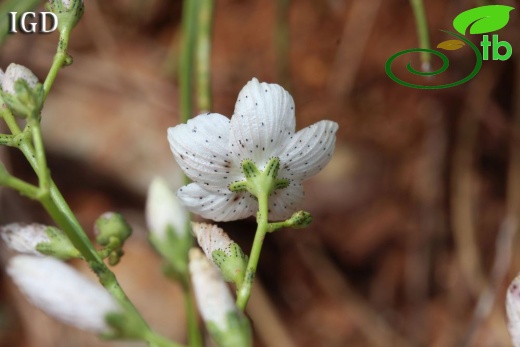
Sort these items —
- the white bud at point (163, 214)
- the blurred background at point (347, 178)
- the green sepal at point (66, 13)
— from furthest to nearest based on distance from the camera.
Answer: the blurred background at point (347, 178), the green sepal at point (66, 13), the white bud at point (163, 214)

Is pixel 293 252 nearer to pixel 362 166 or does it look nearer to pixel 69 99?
pixel 362 166

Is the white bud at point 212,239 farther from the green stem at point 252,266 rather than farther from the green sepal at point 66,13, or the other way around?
the green sepal at point 66,13

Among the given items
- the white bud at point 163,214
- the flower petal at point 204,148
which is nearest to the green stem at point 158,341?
the white bud at point 163,214

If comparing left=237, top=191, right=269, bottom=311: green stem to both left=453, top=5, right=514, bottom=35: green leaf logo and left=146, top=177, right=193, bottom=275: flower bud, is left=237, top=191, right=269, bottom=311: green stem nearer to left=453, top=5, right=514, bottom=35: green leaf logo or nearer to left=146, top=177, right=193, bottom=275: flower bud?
left=146, top=177, right=193, bottom=275: flower bud

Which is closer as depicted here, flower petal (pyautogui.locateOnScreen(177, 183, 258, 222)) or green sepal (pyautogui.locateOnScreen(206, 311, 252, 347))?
green sepal (pyautogui.locateOnScreen(206, 311, 252, 347))

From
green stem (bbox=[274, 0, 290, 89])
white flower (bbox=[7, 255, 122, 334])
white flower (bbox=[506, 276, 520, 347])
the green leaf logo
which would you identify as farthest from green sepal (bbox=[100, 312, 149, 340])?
green stem (bbox=[274, 0, 290, 89])

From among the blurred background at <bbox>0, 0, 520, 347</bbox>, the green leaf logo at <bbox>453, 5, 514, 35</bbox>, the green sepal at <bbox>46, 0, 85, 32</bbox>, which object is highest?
the green leaf logo at <bbox>453, 5, 514, 35</bbox>

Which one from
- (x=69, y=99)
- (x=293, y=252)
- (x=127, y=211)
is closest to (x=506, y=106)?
(x=293, y=252)
